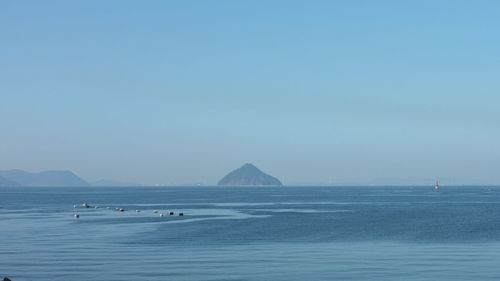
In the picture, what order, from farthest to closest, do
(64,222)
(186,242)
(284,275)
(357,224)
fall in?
(64,222) < (357,224) < (186,242) < (284,275)

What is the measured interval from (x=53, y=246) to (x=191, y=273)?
22596 millimetres

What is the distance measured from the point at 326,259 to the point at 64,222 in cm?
5714

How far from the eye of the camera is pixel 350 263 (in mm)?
55094

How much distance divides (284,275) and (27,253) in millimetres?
24320

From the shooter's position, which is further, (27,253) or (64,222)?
(64,222)

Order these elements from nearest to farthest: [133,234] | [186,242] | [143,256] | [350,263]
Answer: [350,263] → [143,256] → [186,242] → [133,234]

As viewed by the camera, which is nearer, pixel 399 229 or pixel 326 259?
pixel 326 259

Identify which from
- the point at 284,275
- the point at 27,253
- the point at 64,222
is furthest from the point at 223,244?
the point at 64,222

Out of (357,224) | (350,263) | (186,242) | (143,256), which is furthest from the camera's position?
(357,224)

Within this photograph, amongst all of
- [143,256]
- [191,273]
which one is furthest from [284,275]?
[143,256]

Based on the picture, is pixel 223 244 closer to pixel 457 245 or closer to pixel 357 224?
pixel 457 245

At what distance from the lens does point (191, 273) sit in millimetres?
50688

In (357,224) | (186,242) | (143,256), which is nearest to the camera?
(143,256)

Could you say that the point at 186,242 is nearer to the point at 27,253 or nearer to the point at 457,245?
the point at 27,253
